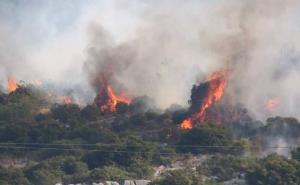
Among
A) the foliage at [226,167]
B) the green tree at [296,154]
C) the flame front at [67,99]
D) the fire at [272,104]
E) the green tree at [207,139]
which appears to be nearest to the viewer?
the foliage at [226,167]

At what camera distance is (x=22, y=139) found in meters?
165

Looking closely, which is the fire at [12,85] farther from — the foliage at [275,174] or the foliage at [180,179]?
the foliage at [275,174]

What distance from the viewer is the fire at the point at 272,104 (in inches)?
6880

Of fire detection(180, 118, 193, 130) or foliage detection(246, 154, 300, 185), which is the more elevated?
fire detection(180, 118, 193, 130)

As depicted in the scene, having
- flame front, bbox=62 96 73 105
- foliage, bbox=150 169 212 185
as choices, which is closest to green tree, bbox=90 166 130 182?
foliage, bbox=150 169 212 185

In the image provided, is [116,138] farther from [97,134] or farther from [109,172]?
[109,172]

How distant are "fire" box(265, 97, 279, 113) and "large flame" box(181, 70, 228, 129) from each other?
22.8ft

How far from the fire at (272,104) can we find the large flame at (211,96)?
694 centimetres

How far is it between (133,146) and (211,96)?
1759 centimetres

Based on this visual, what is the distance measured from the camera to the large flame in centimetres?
16675

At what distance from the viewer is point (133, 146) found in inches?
6024

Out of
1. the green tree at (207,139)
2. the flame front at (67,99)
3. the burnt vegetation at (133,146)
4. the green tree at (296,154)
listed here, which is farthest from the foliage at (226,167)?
the flame front at (67,99)

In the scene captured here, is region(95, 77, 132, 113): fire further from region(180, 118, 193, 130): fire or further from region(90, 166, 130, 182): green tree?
region(90, 166, 130, 182): green tree

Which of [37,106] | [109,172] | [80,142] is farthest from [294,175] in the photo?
[37,106]
